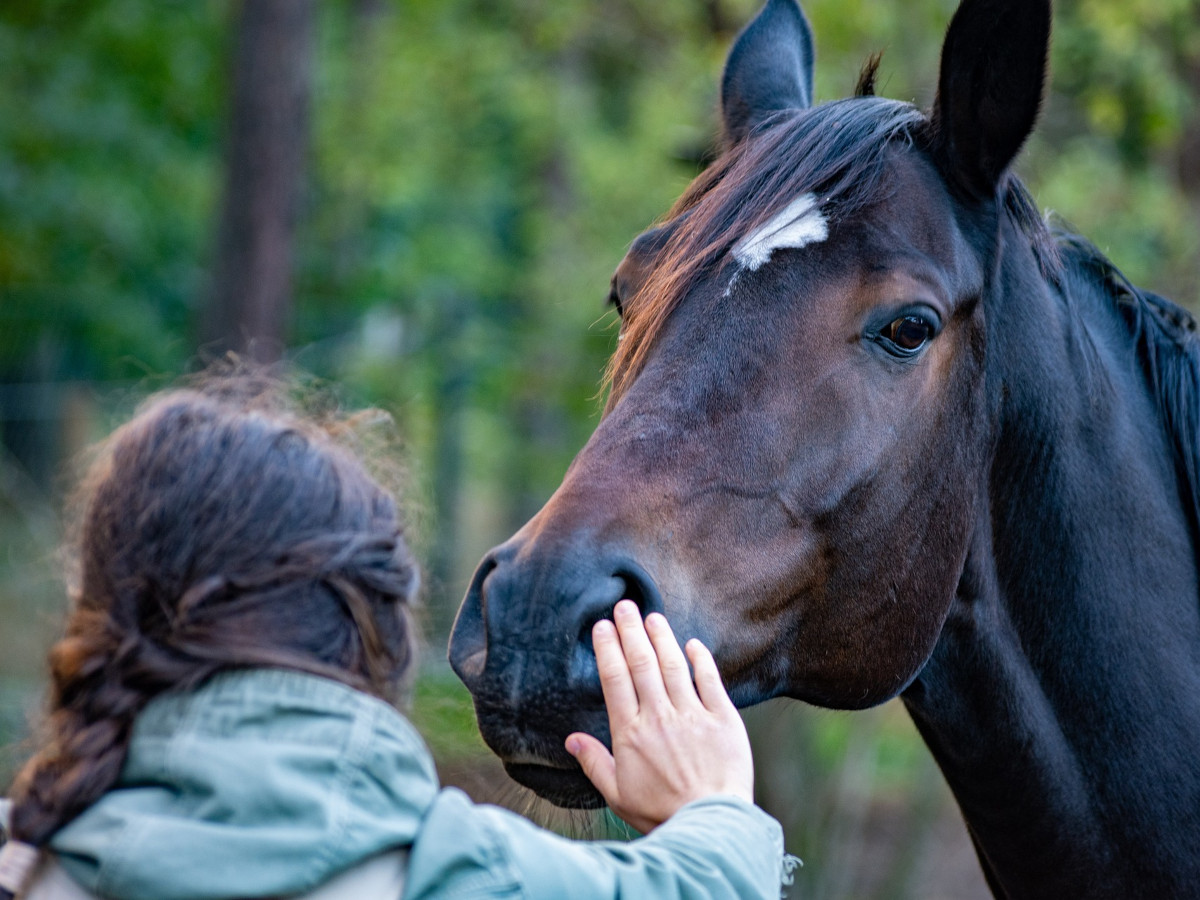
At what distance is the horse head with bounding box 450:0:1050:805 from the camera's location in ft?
6.19

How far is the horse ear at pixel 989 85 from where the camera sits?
230 cm

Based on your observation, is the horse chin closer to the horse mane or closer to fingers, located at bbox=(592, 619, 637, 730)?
fingers, located at bbox=(592, 619, 637, 730)

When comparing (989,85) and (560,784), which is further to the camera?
(989,85)

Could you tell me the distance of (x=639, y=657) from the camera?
5.77 ft

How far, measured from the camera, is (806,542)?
6.98 feet

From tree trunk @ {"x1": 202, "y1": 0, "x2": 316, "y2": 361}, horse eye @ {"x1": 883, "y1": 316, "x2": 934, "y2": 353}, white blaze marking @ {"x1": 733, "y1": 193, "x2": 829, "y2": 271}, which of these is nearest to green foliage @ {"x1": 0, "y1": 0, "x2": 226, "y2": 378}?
tree trunk @ {"x1": 202, "y1": 0, "x2": 316, "y2": 361}

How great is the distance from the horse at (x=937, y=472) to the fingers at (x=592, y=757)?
145 mm

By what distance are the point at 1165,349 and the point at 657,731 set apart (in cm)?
162

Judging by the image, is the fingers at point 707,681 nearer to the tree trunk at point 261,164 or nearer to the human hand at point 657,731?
the human hand at point 657,731

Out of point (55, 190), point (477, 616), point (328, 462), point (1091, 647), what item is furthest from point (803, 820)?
point (55, 190)

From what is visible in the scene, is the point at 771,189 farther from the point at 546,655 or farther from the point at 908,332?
the point at 546,655

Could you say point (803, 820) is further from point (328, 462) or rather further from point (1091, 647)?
point (328, 462)

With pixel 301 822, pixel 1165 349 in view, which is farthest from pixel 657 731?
pixel 1165 349

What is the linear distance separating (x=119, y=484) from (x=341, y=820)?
1.82 feet
